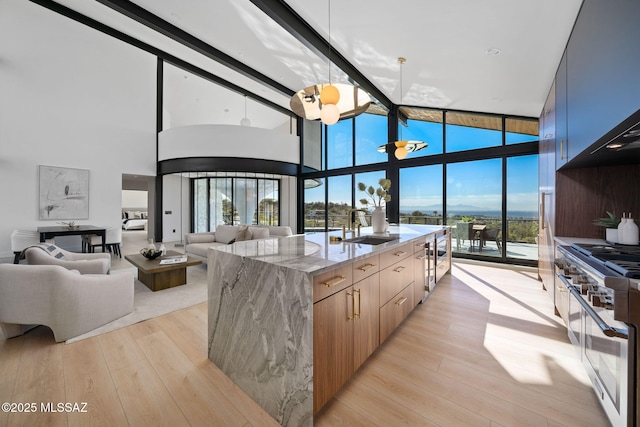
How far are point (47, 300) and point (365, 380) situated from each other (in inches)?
107

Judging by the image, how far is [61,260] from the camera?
2764 mm

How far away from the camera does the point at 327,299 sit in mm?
1319

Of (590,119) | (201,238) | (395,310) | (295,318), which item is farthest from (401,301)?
(201,238)

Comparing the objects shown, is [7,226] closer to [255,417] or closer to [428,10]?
[255,417]

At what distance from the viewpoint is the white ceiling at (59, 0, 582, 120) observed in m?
2.38

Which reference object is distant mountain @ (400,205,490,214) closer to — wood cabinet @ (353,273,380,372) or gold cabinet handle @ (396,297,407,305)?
gold cabinet handle @ (396,297,407,305)

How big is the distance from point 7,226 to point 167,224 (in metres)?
3.28

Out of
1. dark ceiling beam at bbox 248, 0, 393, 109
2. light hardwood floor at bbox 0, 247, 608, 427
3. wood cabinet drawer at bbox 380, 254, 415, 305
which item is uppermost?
dark ceiling beam at bbox 248, 0, 393, 109

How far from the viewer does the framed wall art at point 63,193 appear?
5.43 metres

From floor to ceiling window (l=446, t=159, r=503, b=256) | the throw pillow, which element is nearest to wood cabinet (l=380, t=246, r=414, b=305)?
floor to ceiling window (l=446, t=159, r=503, b=256)

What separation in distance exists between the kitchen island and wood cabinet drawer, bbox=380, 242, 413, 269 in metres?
0.02

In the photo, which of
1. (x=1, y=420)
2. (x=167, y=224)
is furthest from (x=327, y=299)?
(x=167, y=224)

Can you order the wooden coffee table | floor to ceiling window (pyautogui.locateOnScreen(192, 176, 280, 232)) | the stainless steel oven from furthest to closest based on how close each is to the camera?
1. floor to ceiling window (pyautogui.locateOnScreen(192, 176, 280, 232))
2. the stainless steel oven
3. the wooden coffee table

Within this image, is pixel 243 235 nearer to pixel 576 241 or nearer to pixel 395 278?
pixel 395 278
